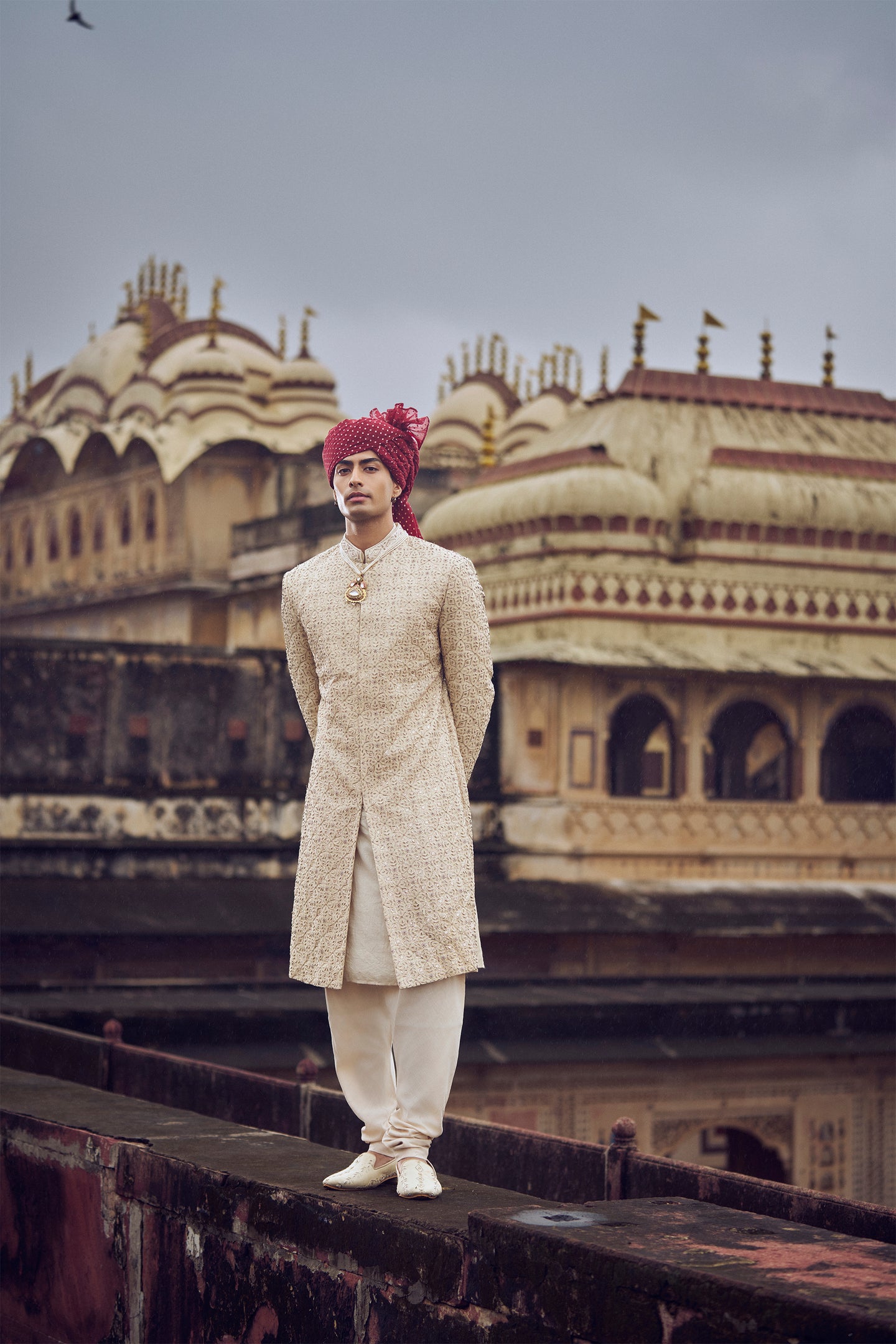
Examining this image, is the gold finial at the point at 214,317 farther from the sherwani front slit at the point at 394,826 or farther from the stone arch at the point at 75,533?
the sherwani front slit at the point at 394,826

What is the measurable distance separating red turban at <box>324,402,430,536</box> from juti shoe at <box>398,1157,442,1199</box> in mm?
1326

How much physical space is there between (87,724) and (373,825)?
10.9 m

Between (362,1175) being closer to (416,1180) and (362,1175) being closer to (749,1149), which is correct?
(416,1180)

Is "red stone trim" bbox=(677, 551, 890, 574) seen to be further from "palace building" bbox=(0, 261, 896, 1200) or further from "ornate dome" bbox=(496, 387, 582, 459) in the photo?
"ornate dome" bbox=(496, 387, 582, 459)

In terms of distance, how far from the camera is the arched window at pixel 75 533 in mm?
29031

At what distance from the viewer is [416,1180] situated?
4086 mm

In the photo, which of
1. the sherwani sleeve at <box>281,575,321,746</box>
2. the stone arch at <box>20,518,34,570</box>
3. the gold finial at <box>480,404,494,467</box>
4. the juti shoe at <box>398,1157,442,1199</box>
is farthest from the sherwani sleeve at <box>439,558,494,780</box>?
the stone arch at <box>20,518,34,570</box>

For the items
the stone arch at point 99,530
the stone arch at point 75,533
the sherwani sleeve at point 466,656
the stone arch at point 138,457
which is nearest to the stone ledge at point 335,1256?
the sherwani sleeve at point 466,656

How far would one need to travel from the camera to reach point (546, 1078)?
12.7 meters

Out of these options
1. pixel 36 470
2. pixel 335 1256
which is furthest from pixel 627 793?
pixel 335 1256

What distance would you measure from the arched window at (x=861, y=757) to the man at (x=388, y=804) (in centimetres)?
1334

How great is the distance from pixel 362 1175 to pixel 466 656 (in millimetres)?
1092

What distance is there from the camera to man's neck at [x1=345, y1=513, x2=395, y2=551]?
4.34 metres

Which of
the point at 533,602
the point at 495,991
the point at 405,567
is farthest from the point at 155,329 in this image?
the point at 405,567
